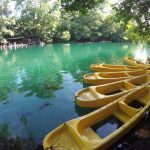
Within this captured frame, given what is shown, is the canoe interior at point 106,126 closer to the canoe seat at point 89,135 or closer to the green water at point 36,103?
the canoe seat at point 89,135

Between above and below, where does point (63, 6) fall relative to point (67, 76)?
above

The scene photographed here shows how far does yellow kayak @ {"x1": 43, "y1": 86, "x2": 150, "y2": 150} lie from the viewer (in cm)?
619

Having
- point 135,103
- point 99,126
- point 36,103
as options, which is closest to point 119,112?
point 99,126

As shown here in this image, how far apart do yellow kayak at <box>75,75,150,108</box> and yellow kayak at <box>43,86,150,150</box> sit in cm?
96

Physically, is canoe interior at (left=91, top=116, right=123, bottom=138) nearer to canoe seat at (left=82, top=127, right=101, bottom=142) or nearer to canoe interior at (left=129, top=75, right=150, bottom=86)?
canoe seat at (left=82, top=127, right=101, bottom=142)

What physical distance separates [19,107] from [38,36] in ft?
156

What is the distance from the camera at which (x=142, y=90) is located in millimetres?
9500

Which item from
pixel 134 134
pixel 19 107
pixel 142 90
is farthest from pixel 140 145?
pixel 19 107

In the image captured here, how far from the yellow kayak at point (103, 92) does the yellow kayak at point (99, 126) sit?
0.96 m

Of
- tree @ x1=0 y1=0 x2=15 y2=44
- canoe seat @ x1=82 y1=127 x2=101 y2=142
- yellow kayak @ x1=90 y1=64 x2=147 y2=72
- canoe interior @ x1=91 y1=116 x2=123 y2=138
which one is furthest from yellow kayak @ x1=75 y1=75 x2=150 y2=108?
tree @ x1=0 y1=0 x2=15 y2=44

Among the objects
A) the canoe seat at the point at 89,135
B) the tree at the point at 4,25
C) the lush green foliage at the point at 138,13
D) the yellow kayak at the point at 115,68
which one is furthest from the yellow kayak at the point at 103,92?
the tree at the point at 4,25

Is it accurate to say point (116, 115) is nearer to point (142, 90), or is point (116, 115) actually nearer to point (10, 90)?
point (142, 90)

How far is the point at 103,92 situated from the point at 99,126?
3.29m

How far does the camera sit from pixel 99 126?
825cm
